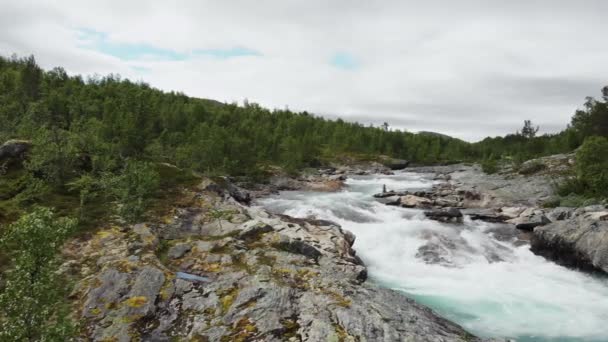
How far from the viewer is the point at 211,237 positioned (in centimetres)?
2283

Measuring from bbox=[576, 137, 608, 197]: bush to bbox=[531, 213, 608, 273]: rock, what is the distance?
1488 centimetres

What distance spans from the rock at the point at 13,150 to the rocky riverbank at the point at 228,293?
12.5 meters

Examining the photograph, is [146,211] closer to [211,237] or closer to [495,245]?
[211,237]

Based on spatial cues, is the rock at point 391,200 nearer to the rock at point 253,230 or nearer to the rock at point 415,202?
the rock at point 415,202

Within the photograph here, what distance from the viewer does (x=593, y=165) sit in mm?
47594

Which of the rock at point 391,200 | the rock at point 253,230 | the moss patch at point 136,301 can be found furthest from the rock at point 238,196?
the moss patch at point 136,301

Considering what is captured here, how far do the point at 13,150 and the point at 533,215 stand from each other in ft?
154

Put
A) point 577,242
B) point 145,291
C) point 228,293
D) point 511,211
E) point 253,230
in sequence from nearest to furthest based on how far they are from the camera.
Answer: point 145,291 → point 228,293 → point 253,230 → point 577,242 → point 511,211

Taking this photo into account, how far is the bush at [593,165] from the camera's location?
45.5 meters

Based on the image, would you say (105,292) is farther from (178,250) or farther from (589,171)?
(589,171)

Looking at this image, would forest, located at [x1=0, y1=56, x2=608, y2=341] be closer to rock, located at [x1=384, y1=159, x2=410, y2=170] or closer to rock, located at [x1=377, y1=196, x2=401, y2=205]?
rock, located at [x1=377, y1=196, x2=401, y2=205]

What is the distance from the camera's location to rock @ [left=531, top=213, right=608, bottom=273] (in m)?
27.9

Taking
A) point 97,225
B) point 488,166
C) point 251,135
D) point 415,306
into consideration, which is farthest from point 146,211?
point 488,166

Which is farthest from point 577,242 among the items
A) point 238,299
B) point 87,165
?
point 87,165
